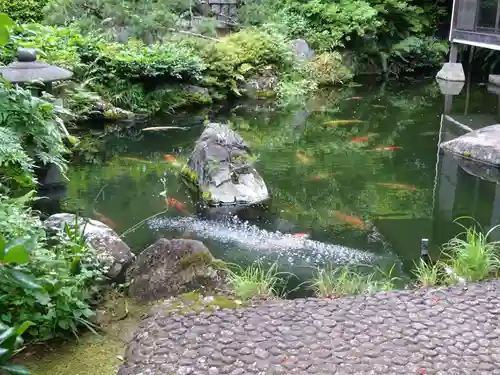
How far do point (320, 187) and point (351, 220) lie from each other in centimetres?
121

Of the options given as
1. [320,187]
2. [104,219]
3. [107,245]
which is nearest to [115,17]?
[320,187]

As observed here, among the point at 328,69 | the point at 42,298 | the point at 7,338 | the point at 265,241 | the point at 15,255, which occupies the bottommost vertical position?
the point at 265,241

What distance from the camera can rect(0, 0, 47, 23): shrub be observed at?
1389 cm

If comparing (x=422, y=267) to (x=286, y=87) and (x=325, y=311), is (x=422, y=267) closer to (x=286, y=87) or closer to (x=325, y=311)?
(x=325, y=311)

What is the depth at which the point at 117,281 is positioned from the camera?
4.17 meters

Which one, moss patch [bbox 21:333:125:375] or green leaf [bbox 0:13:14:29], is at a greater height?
green leaf [bbox 0:13:14:29]

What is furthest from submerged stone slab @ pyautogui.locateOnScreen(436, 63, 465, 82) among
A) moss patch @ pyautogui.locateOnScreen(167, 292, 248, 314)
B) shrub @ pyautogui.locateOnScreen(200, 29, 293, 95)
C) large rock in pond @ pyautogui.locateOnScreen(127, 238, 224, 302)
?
moss patch @ pyautogui.locateOnScreen(167, 292, 248, 314)

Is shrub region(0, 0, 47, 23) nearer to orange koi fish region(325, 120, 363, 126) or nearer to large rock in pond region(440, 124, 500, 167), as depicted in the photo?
orange koi fish region(325, 120, 363, 126)

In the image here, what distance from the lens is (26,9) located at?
46.2ft

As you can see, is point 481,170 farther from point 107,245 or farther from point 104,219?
point 107,245

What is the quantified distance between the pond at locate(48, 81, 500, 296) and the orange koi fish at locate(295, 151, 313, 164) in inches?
1.2

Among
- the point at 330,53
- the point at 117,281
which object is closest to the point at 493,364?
the point at 117,281

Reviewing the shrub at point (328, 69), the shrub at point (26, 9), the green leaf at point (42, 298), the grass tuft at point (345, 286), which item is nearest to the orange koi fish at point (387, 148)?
the grass tuft at point (345, 286)

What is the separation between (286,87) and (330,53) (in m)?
2.78
